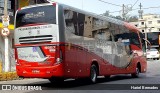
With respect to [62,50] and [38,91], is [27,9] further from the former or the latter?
[38,91]

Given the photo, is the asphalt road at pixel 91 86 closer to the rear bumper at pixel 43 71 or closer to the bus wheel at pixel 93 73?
the bus wheel at pixel 93 73

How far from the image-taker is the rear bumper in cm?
1333

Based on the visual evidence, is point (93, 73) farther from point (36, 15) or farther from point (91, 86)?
point (36, 15)

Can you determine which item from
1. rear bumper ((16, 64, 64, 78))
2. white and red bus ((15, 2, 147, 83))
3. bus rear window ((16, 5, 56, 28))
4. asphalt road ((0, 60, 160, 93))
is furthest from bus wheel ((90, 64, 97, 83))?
bus rear window ((16, 5, 56, 28))

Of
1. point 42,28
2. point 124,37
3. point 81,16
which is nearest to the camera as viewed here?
point 42,28

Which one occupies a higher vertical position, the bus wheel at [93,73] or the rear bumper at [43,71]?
the rear bumper at [43,71]

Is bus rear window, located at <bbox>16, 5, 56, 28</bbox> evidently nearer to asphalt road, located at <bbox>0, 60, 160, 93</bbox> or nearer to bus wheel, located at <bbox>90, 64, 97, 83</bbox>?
asphalt road, located at <bbox>0, 60, 160, 93</bbox>

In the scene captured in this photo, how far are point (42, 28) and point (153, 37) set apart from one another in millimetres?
46218

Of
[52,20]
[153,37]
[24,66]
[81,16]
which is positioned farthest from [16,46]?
[153,37]

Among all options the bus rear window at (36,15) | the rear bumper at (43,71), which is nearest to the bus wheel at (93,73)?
the rear bumper at (43,71)

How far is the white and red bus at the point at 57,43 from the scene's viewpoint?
13430 mm

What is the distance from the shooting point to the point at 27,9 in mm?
14336

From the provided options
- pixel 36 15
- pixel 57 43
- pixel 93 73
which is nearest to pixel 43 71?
pixel 57 43

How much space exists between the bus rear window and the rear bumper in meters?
1.82
